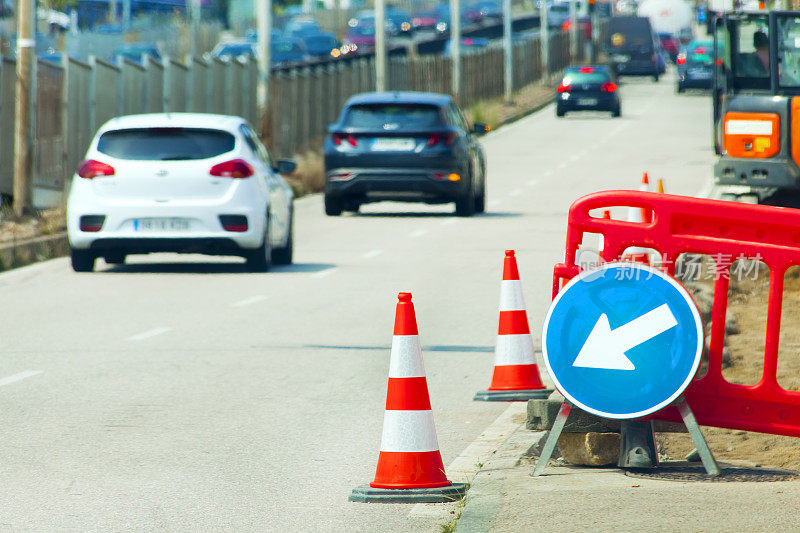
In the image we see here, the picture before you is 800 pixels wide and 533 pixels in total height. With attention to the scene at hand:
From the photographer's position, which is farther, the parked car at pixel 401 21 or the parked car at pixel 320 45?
the parked car at pixel 401 21

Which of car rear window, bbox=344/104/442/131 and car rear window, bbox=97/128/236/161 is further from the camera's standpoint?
car rear window, bbox=344/104/442/131

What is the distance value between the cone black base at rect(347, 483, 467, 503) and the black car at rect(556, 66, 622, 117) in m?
50.3

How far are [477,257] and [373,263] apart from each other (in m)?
1.23

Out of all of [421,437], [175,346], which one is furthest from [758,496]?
[175,346]

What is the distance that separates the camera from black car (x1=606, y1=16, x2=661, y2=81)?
77.5 metres

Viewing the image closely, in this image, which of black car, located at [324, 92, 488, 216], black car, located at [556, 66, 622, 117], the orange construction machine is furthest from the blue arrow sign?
black car, located at [556, 66, 622, 117]

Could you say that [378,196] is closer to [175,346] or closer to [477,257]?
[477,257]

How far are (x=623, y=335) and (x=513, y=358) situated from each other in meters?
2.72

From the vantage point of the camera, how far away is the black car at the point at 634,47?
7750 cm

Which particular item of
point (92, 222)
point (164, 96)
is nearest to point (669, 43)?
point (164, 96)

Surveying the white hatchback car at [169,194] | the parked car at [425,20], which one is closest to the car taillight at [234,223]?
the white hatchback car at [169,194]

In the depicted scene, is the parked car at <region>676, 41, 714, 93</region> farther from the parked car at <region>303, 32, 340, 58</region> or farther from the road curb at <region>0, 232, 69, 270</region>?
the road curb at <region>0, 232, 69, 270</region>

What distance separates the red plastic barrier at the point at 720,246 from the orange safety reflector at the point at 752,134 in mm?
8929

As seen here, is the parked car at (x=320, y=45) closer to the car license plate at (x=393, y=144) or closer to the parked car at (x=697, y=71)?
the parked car at (x=697, y=71)
